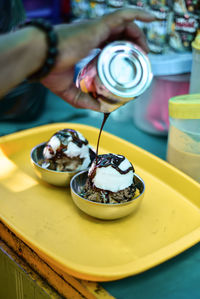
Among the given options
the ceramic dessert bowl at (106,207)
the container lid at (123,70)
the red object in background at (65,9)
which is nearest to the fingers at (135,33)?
the container lid at (123,70)

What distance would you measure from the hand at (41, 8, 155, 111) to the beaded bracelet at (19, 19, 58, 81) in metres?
0.01

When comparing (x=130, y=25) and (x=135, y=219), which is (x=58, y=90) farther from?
(x=135, y=219)

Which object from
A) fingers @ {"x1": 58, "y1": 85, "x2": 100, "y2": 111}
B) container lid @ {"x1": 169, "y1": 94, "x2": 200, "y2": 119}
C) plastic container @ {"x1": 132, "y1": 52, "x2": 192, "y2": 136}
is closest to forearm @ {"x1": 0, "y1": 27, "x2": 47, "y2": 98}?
fingers @ {"x1": 58, "y1": 85, "x2": 100, "y2": 111}

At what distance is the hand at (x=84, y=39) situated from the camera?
80 cm

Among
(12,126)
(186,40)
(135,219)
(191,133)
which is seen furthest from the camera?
(12,126)

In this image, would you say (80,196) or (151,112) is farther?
(151,112)

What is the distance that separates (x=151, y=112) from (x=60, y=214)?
75cm

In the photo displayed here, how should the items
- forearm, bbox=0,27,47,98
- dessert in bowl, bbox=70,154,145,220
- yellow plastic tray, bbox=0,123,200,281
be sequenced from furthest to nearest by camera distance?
dessert in bowl, bbox=70,154,145,220, yellow plastic tray, bbox=0,123,200,281, forearm, bbox=0,27,47,98

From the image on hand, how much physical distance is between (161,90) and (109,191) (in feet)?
2.26

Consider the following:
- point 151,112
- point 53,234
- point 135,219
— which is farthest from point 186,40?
point 53,234

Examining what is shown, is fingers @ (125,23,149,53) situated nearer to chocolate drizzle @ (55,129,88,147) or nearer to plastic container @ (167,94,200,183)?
plastic container @ (167,94,200,183)

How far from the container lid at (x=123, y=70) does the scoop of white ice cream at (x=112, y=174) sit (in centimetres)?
25

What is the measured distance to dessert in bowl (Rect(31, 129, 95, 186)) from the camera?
1104 millimetres

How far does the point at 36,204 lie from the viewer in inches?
42.6
